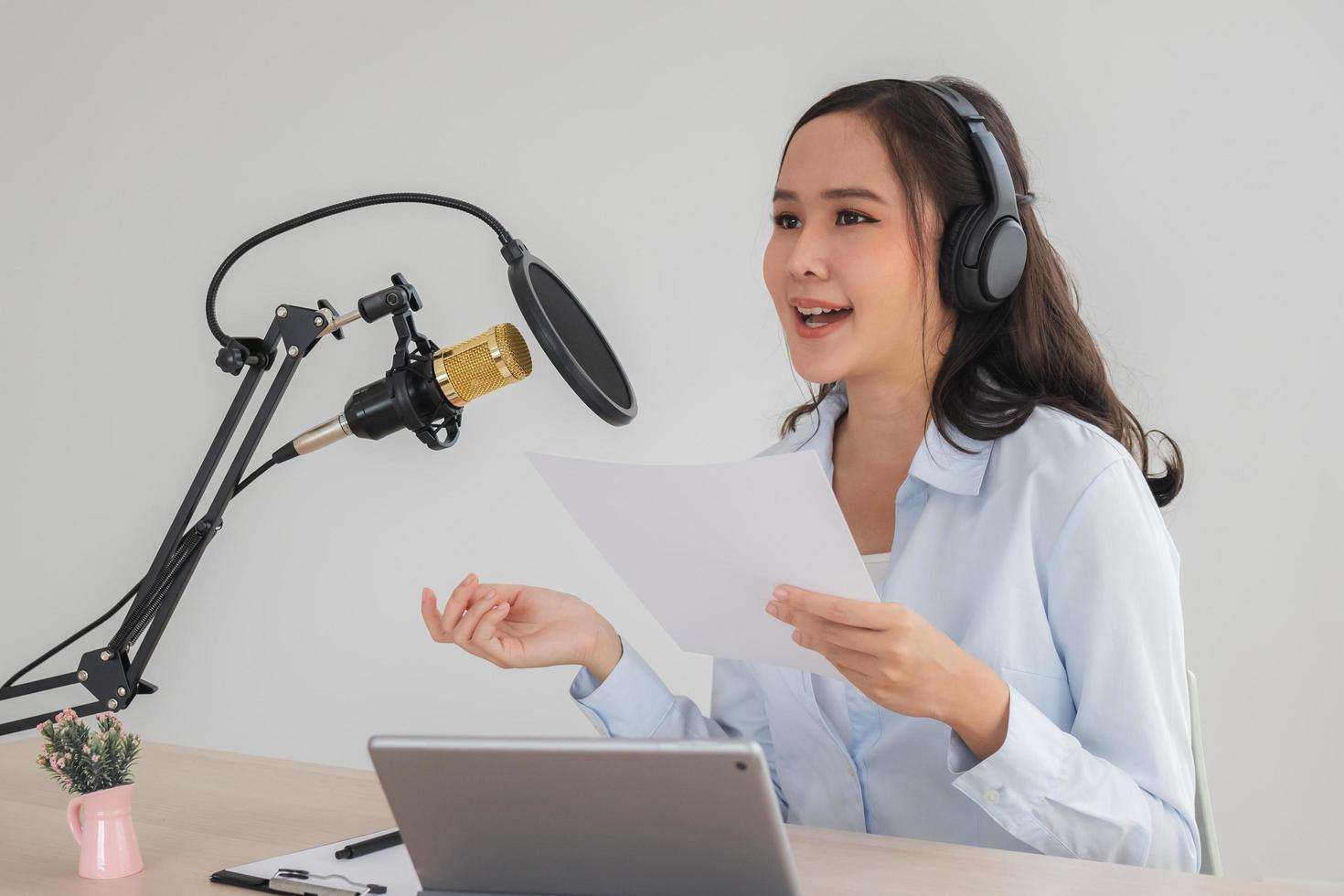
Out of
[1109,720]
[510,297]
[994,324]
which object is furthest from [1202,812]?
Result: [510,297]

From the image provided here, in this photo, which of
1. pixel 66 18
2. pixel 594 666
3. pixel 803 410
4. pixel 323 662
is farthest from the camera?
pixel 66 18

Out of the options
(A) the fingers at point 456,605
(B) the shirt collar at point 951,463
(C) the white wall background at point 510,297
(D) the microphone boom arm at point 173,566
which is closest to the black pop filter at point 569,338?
(D) the microphone boom arm at point 173,566

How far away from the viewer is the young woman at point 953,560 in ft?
3.36

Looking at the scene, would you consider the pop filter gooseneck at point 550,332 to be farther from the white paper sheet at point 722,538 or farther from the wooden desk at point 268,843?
the wooden desk at point 268,843

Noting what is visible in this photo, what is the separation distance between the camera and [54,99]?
2.82 metres

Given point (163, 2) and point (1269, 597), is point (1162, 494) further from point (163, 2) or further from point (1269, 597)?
point (163, 2)

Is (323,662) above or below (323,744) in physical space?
above

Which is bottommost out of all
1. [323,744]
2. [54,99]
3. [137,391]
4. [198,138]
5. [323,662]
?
[323,744]

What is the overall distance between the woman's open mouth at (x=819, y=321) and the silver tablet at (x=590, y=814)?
25.6 inches

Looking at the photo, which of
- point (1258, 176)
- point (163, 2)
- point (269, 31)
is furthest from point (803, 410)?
point (163, 2)

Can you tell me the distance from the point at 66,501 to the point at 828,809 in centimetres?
227

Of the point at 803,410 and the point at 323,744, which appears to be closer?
the point at 803,410

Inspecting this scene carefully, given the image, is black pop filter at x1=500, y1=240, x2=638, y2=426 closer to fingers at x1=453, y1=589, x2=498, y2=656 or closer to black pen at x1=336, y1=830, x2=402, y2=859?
fingers at x1=453, y1=589, x2=498, y2=656

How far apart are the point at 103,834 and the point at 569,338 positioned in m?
0.56
